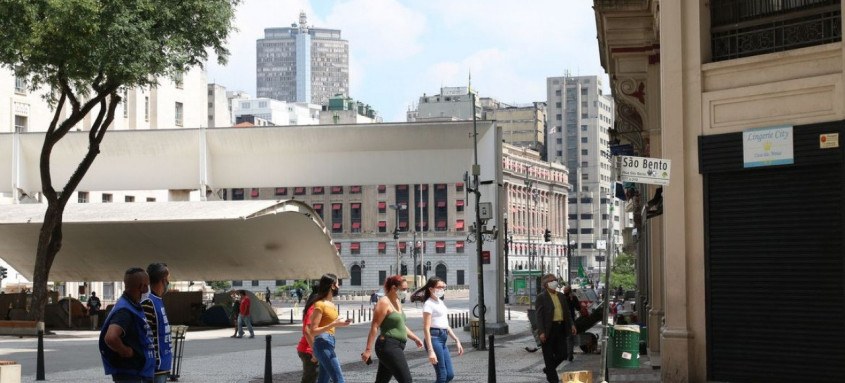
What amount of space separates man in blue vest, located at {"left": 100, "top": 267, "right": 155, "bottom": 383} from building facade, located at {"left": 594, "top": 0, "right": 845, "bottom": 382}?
28.5 feet

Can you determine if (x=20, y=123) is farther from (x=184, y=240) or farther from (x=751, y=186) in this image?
(x=751, y=186)

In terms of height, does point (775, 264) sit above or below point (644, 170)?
below

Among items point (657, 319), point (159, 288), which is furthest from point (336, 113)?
point (159, 288)

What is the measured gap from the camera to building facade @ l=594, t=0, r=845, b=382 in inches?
594

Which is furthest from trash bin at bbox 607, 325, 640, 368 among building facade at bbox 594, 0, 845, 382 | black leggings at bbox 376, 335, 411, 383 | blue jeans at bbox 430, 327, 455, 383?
black leggings at bbox 376, 335, 411, 383

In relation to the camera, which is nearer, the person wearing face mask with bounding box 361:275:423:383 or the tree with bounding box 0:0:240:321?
the person wearing face mask with bounding box 361:275:423:383

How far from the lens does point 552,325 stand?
1869 centimetres

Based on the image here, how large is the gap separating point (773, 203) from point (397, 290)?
191 inches

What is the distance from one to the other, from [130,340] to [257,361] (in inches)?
759

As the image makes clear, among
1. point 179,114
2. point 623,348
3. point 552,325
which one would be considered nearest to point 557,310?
point 552,325

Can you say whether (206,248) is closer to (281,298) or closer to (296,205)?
(296,205)

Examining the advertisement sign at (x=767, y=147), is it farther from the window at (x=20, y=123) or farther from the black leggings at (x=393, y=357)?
the window at (x=20, y=123)

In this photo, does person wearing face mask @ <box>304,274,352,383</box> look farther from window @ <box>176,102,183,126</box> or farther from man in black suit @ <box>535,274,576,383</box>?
window @ <box>176,102,183,126</box>

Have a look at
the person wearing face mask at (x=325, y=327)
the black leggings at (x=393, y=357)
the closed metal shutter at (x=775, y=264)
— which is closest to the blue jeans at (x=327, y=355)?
the person wearing face mask at (x=325, y=327)
